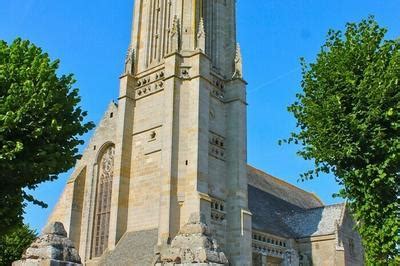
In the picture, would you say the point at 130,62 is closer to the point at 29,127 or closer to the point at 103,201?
the point at 103,201

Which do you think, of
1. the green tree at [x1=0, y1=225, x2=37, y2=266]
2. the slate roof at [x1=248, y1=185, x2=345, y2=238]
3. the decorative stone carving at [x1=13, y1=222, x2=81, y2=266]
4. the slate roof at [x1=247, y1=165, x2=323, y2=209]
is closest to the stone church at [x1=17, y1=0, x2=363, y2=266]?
the slate roof at [x1=248, y1=185, x2=345, y2=238]

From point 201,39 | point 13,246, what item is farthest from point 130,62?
point 13,246

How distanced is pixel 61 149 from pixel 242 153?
11.7 m

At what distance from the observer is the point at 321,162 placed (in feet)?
57.4

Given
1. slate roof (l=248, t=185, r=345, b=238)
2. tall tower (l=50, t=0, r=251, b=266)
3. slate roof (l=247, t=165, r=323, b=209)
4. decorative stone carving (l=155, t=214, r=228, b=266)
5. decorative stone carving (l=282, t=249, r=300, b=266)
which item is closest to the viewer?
decorative stone carving (l=155, t=214, r=228, b=266)

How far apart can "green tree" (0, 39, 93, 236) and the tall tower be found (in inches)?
284

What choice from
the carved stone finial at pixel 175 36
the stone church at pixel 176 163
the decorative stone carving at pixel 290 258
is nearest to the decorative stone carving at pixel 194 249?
the stone church at pixel 176 163

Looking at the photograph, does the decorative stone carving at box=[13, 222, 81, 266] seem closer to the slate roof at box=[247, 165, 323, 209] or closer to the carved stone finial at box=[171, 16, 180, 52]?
the carved stone finial at box=[171, 16, 180, 52]

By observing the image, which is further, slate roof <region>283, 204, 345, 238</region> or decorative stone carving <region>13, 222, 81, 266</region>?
slate roof <region>283, 204, 345, 238</region>

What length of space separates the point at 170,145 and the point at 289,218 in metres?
13.5

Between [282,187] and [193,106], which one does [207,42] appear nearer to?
[193,106]

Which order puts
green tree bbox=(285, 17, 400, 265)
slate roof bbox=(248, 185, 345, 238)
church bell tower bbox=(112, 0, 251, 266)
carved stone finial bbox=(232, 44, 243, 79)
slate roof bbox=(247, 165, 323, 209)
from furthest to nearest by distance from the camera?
A: 1. slate roof bbox=(247, 165, 323, 209)
2. slate roof bbox=(248, 185, 345, 238)
3. carved stone finial bbox=(232, 44, 243, 79)
4. church bell tower bbox=(112, 0, 251, 266)
5. green tree bbox=(285, 17, 400, 265)

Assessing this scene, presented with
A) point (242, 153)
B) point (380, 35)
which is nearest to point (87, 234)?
point (242, 153)

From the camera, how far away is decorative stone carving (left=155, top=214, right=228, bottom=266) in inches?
269
